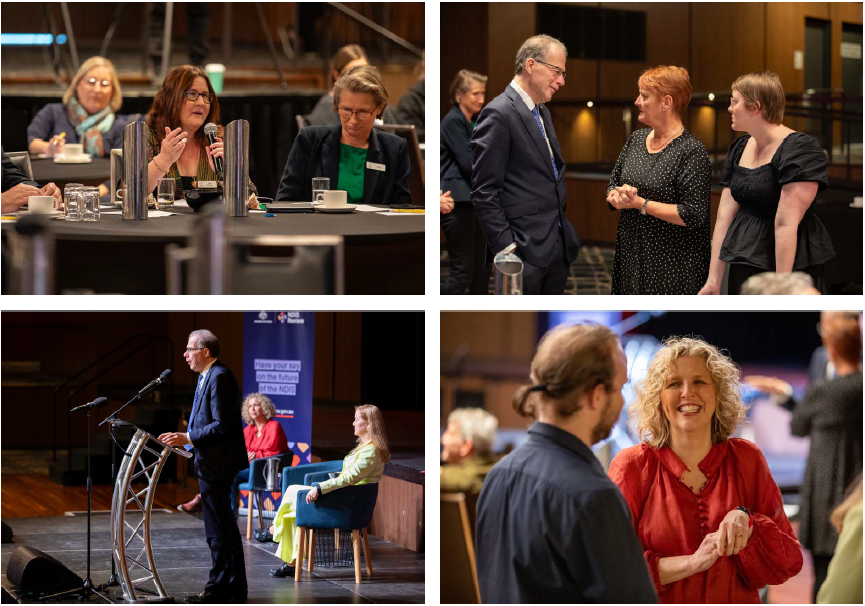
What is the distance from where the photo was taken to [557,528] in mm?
2281

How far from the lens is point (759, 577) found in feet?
9.02

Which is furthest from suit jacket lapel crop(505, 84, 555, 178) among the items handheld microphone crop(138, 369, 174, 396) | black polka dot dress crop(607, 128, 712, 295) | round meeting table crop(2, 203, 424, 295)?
handheld microphone crop(138, 369, 174, 396)

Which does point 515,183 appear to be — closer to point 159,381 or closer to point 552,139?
point 552,139

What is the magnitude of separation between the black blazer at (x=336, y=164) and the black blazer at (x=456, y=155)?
51.3 inches

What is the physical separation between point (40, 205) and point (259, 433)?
3.23 feet

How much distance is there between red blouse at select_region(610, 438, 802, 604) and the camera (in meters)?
2.73

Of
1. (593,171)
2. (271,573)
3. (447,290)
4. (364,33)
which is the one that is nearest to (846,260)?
(447,290)

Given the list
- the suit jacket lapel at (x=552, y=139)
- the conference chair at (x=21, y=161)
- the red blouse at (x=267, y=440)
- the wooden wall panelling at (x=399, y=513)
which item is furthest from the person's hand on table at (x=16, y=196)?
the suit jacket lapel at (x=552, y=139)

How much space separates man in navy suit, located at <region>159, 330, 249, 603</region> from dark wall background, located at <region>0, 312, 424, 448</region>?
60mm

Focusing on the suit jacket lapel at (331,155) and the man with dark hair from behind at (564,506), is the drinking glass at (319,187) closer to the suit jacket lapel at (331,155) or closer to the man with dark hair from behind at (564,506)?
the suit jacket lapel at (331,155)

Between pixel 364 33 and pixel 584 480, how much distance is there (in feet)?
29.6

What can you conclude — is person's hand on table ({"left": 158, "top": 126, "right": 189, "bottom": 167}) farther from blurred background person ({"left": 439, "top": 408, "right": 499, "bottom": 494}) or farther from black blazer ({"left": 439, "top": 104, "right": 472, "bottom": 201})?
black blazer ({"left": 439, "top": 104, "right": 472, "bottom": 201})

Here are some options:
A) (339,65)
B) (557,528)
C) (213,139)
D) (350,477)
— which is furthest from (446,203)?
(557,528)

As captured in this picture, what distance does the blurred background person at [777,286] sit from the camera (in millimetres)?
2826
